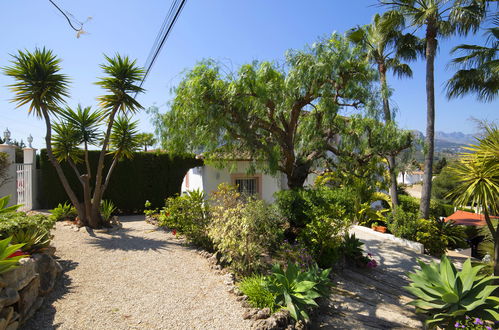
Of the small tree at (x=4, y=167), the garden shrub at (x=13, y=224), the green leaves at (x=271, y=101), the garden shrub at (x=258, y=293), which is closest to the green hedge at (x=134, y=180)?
the small tree at (x=4, y=167)

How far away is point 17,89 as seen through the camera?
26.9 feet

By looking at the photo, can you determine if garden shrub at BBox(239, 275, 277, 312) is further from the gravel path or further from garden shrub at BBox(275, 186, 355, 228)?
garden shrub at BBox(275, 186, 355, 228)

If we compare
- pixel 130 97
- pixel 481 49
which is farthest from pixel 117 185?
pixel 481 49

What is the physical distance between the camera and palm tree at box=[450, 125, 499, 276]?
614 cm

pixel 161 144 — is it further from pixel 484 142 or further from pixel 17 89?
pixel 484 142

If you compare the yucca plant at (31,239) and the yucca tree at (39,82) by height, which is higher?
the yucca tree at (39,82)

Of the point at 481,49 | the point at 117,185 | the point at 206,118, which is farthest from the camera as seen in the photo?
the point at 117,185

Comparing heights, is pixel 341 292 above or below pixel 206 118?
below

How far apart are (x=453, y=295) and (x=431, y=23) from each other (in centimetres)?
1135

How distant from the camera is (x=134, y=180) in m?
13.5

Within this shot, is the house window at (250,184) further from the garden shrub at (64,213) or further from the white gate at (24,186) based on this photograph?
the white gate at (24,186)

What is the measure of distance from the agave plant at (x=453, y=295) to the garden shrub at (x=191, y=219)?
16.1ft

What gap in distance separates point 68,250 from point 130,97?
4.95m

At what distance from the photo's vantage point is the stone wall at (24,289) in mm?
3559
